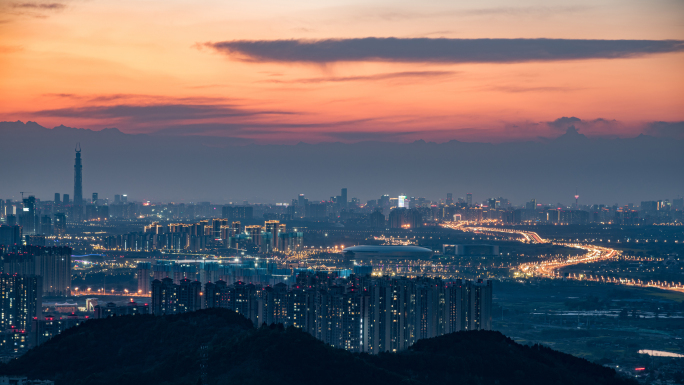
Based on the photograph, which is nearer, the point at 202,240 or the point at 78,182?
the point at 202,240

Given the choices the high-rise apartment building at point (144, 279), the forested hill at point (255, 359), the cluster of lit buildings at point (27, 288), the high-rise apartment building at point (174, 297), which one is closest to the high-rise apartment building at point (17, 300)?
the cluster of lit buildings at point (27, 288)

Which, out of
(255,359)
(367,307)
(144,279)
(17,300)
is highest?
(255,359)

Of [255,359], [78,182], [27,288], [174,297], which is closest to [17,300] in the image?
[27,288]

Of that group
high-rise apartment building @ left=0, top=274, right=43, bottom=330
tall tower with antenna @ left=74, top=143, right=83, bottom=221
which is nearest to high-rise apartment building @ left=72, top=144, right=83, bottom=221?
tall tower with antenna @ left=74, top=143, right=83, bottom=221

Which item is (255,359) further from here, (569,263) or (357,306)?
(569,263)

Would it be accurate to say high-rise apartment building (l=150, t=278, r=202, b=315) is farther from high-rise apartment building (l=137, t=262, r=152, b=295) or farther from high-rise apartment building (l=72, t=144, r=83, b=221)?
high-rise apartment building (l=72, t=144, r=83, b=221)

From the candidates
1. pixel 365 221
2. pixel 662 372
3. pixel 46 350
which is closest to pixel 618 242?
pixel 365 221

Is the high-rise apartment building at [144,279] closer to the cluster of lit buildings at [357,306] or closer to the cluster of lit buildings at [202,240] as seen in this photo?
the cluster of lit buildings at [357,306]
